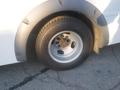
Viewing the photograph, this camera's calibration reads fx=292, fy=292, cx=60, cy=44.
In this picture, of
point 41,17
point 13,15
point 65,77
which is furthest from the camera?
point 65,77

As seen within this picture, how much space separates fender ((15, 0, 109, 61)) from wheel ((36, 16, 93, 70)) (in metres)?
0.09

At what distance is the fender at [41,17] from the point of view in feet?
11.5

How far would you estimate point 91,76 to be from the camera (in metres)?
4.04

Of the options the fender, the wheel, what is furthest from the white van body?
the wheel

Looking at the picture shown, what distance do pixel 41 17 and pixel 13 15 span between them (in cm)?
35

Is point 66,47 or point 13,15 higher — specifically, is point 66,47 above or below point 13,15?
below

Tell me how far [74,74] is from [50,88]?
1.45ft

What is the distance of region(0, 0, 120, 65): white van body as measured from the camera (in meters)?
Answer: 3.36

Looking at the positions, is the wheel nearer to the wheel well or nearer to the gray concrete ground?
the wheel well

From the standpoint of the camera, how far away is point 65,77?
158 inches

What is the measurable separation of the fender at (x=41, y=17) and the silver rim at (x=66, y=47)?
293 mm

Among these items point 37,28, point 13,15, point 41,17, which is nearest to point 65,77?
point 37,28

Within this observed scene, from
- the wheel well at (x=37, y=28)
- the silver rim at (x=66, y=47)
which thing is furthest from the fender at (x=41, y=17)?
the silver rim at (x=66, y=47)

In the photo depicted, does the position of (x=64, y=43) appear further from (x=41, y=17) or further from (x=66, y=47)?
(x=41, y=17)
